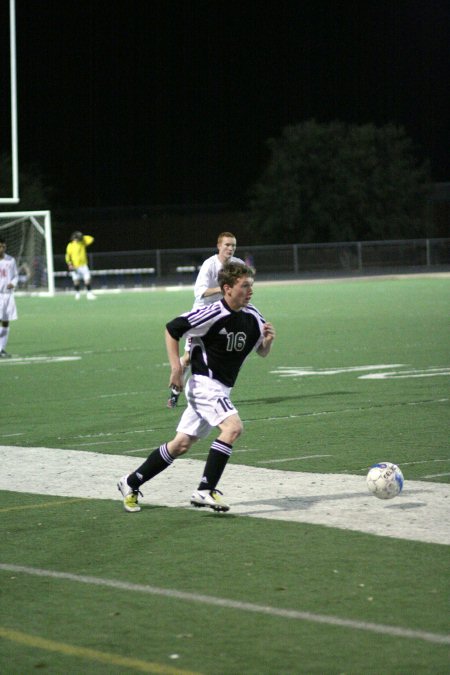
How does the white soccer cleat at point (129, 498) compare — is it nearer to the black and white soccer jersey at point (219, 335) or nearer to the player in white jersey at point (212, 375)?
the player in white jersey at point (212, 375)

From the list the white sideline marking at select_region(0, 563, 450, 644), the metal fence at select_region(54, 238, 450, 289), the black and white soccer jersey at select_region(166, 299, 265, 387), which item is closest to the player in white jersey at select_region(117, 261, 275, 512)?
the black and white soccer jersey at select_region(166, 299, 265, 387)

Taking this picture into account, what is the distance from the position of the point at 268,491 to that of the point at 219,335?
1.34 m

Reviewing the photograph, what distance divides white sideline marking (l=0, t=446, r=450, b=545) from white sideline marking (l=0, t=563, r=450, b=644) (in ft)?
5.16

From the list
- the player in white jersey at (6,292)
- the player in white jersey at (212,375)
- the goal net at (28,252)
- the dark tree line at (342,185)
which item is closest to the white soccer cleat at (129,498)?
the player in white jersey at (212,375)

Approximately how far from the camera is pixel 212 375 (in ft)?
28.3

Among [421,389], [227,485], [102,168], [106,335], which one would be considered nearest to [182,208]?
[102,168]

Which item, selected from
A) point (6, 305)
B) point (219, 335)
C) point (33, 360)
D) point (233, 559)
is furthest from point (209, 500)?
point (6, 305)

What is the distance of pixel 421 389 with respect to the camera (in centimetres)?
1538

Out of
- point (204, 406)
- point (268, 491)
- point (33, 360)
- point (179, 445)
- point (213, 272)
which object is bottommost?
point (33, 360)

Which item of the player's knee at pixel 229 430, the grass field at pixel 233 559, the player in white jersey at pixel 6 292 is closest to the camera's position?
the grass field at pixel 233 559

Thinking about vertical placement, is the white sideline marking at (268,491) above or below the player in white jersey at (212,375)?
below

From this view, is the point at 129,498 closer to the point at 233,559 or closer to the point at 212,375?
the point at 212,375

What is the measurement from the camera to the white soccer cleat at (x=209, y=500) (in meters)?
8.43

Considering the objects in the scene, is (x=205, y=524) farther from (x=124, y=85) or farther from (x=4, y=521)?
(x=124, y=85)
